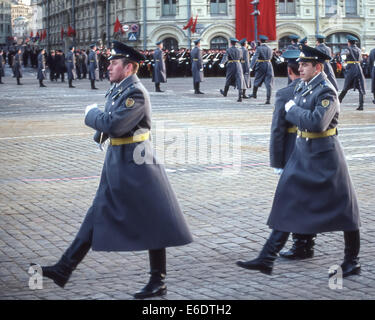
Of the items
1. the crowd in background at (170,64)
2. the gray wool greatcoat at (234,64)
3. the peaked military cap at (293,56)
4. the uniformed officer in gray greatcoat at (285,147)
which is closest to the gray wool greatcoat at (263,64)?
the gray wool greatcoat at (234,64)

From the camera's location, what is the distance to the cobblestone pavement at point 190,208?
18.7 feet

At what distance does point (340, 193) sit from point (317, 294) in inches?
32.8

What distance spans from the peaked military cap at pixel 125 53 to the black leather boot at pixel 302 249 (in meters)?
2.09

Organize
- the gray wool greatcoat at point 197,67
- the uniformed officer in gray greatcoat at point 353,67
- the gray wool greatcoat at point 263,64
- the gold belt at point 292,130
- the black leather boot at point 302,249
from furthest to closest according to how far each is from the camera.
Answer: the gray wool greatcoat at point 197,67, the gray wool greatcoat at point 263,64, the uniformed officer in gray greatcoat at point 353,67, the gold belt at point 292,130, the black leather boot at point 302,249

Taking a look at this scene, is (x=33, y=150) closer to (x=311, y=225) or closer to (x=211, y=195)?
(x=211, y=195)

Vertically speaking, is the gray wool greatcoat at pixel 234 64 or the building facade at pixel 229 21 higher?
the building facade at pixel 229 21

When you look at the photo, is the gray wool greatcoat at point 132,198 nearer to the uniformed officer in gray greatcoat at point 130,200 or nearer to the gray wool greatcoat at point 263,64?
the uniformed officer in gray greatcoat at point 130,200

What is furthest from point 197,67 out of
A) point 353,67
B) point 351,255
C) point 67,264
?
point 67,264

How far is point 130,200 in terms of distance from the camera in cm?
532

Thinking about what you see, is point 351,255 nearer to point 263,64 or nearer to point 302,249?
point 302,249

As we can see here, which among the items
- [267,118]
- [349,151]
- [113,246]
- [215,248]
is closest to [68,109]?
[267,118]

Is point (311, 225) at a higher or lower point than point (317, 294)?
higher
